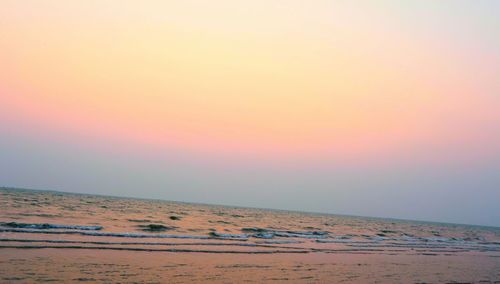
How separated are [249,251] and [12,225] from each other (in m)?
14.5

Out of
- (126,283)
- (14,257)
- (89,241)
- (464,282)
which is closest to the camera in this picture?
(126,283)

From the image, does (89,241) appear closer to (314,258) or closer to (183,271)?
(183,271)

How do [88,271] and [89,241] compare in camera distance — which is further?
[89,241]

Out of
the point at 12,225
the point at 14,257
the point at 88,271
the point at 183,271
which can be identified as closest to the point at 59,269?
the point at 88,271

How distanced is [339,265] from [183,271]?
8177mm

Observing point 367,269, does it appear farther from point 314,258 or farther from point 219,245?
point 219,245

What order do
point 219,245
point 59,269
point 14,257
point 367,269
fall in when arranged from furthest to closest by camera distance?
point 219,245 < point 367,269 < point 14,257 < point 59,269

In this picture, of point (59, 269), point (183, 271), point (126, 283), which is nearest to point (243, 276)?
point (183, 271)

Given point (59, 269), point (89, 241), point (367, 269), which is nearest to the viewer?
point (59, 269)

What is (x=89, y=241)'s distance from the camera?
73.5 feet

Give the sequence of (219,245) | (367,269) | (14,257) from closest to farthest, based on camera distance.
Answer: (14,257) < (367,269) < (219,245)

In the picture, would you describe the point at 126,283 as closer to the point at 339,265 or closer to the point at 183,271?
the point at 183,271

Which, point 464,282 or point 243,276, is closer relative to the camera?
point 243,276

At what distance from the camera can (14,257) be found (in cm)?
1555
